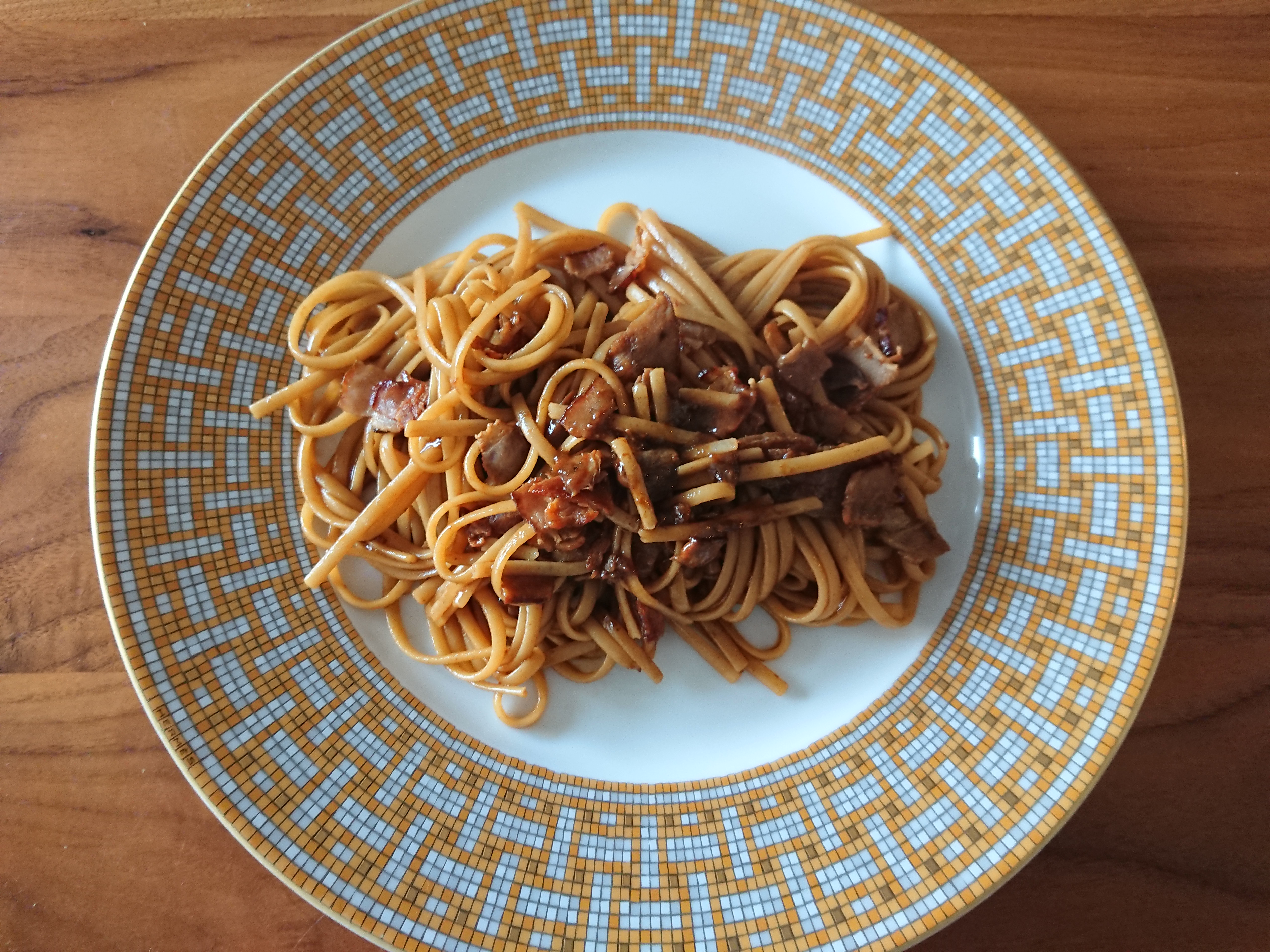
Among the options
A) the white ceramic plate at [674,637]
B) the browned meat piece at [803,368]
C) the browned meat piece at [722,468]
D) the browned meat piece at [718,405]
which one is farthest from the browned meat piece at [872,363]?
the browned meat piece at [722,468]

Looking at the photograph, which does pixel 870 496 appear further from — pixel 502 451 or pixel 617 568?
pixel 502 451

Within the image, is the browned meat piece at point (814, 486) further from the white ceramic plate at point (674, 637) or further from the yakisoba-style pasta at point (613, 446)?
the white ceramic plate at point (674, 637)

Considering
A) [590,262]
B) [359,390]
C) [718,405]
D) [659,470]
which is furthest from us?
[590,262]

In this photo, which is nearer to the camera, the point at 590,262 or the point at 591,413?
the point at 591,413

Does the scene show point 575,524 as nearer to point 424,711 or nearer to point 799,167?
point 424,711

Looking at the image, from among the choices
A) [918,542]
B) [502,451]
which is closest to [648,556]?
[502,451]

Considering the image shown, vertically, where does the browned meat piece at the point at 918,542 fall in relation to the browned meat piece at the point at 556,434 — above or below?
above

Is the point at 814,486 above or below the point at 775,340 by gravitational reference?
below
